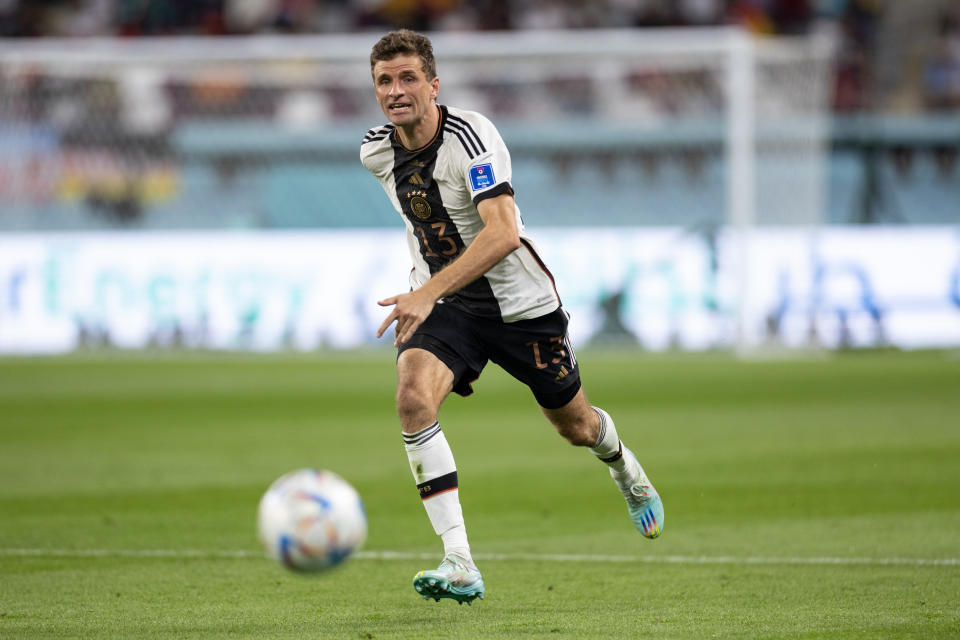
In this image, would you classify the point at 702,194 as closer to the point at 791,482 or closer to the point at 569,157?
the point at 569,157

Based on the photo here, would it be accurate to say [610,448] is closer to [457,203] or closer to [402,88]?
[457,203]

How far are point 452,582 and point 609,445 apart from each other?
145cm

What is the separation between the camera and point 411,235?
18.6 feet

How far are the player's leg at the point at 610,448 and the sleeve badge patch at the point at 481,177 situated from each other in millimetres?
1124

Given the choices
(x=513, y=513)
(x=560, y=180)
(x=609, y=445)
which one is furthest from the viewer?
(x=560, y=180)

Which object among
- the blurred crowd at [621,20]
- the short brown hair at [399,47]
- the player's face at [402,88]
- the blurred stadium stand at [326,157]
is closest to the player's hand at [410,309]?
the player's face at [402,88]

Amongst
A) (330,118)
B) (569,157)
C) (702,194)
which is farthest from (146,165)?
(702,194)

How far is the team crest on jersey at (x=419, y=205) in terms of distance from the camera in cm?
550

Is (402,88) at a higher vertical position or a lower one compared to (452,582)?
higher

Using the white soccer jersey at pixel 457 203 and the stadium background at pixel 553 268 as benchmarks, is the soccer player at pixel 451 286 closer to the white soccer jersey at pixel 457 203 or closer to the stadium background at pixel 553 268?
the white soccer jersey at pixel 457 203

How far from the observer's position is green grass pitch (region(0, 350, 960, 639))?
4.98 metres

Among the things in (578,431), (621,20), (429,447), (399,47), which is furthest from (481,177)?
(621,20)

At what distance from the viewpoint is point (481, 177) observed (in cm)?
524

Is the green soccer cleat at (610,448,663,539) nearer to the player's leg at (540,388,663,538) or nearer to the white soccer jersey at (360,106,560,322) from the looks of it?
the player's leg at (540,388,663,538)
